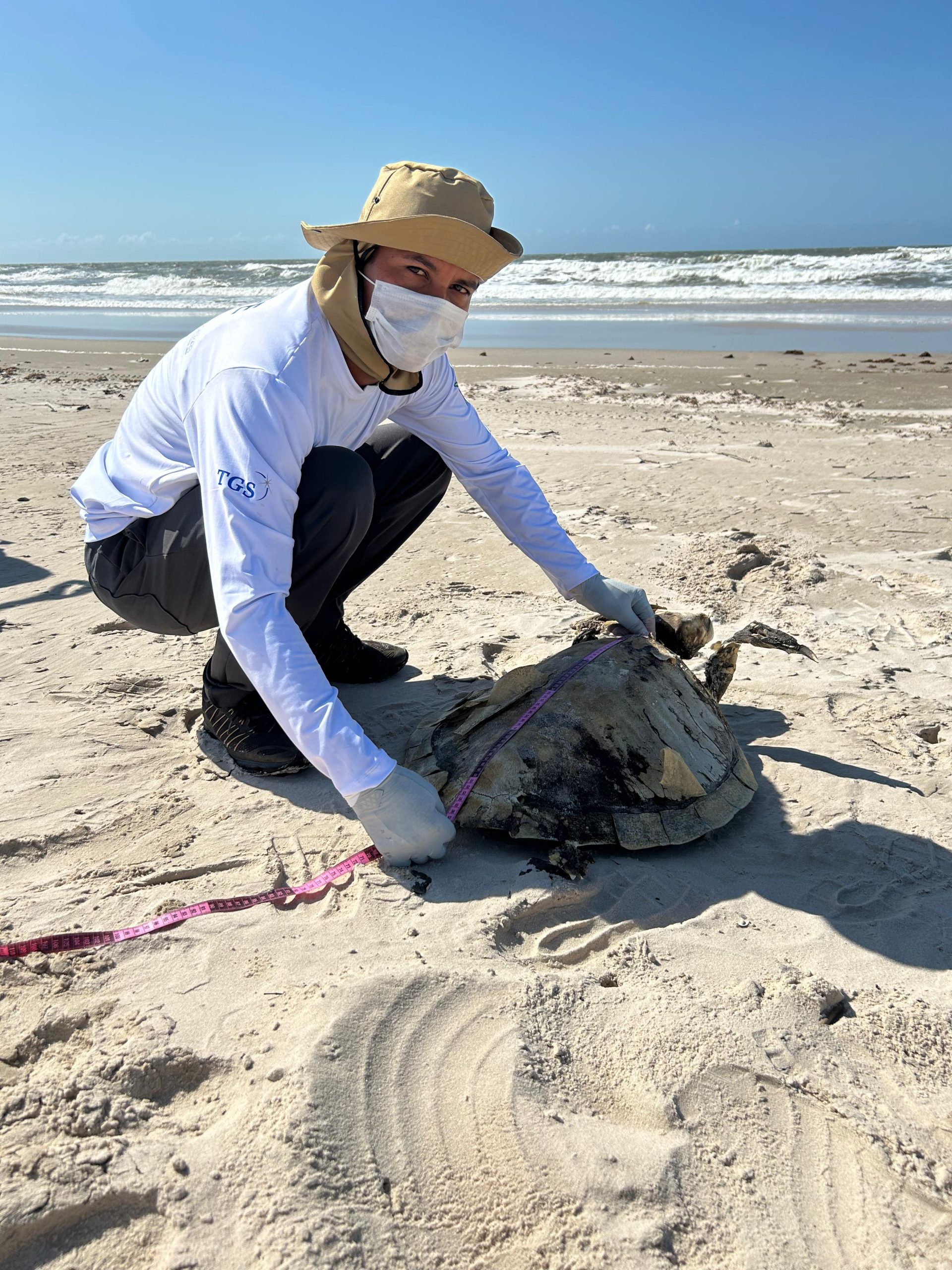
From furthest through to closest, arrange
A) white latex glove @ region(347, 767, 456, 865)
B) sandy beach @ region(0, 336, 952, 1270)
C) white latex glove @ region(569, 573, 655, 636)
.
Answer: white latex glove @ region(569, 573, 655, 636) → white latex glove @ region(347, 767, 456, 865) → sandy beach @ region(0, 336, 952, 1270)

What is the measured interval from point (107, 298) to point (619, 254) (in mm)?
18415

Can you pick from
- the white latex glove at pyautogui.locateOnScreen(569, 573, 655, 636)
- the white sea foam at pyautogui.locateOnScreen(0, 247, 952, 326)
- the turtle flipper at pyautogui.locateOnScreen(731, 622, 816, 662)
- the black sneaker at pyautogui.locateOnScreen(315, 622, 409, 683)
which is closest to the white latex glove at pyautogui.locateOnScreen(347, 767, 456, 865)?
the white latex glove at pyautogui.locateOnScreen(569, 573, 655, 636)

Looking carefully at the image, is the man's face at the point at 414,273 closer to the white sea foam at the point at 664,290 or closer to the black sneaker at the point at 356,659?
the black sneaker at the point at 356,659

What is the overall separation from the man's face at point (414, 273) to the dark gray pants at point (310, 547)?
45cm

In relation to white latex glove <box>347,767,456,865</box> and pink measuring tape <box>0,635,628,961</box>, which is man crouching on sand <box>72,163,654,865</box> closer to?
white latex glove <box>347,767,456,865</box>

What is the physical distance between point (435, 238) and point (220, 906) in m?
1.57

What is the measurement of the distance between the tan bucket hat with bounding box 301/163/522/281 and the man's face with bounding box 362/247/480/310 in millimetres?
33

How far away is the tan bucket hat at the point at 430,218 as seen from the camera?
201cm

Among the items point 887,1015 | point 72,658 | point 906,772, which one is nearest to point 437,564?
point 72,658

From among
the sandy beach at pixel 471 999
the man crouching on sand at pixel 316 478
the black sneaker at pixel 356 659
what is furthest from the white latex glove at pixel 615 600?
the black sneaker at pixel 356 659

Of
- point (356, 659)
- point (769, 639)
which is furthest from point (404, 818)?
point (769, 639)

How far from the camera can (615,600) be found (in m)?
2.80

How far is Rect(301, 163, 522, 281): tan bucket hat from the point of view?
6.61 ft

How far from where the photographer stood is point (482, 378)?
1042 cm
